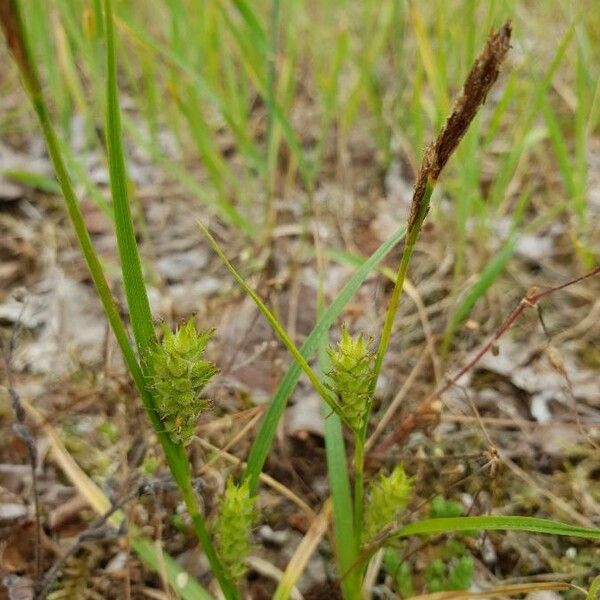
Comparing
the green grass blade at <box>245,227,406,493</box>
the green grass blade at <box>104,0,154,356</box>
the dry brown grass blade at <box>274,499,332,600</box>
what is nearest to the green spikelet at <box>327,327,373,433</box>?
the green grass blade at <box>245,227,406,493</box>

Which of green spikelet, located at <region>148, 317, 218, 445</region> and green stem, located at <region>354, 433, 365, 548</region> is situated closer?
green spikelet, located at <region>148, 317, 218, 445</region>

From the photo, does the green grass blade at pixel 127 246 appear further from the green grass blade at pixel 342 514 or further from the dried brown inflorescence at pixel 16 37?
the green grass blade at pixel 342 514

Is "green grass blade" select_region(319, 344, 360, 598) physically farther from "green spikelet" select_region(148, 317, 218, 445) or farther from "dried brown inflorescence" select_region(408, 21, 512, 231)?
"dried brown inflorescence" select_region(408, 21, 512, 231)

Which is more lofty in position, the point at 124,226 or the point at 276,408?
the point at 124,226

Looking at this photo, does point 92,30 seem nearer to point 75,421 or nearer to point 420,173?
point 75,421

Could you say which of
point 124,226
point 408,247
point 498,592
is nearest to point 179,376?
point 124,226

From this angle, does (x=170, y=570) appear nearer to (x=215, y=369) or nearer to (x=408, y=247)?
(x=215, y=369)
